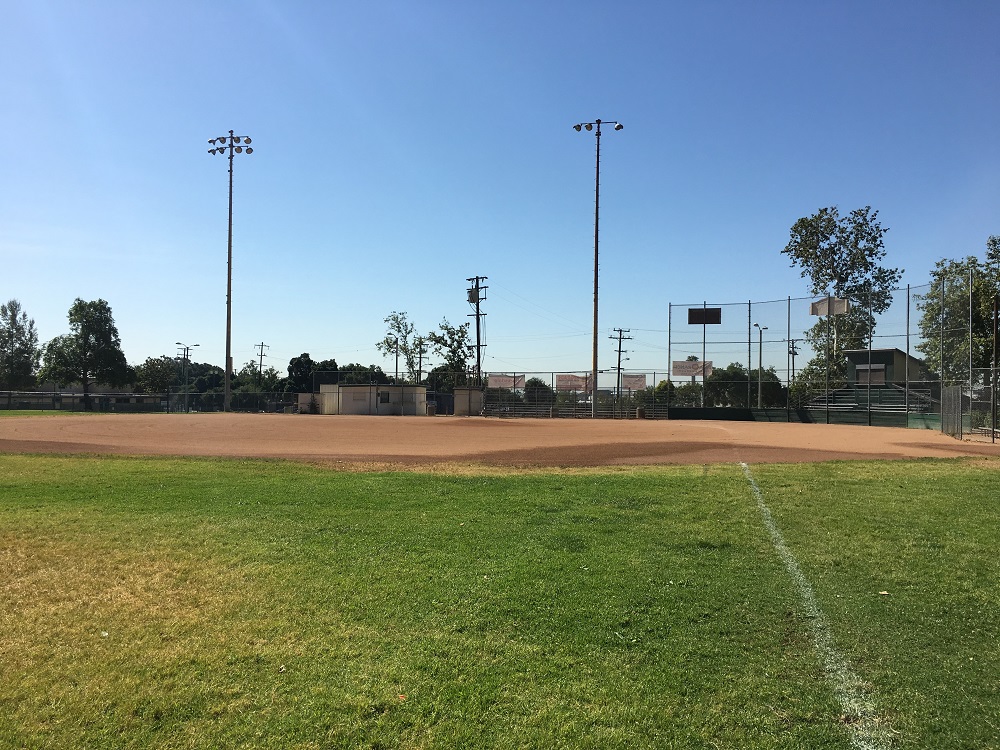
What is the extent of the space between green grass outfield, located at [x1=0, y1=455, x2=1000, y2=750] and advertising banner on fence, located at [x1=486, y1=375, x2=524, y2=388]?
40.3 metres

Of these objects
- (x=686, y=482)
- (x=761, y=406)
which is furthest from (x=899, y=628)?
(x=761, y=406)

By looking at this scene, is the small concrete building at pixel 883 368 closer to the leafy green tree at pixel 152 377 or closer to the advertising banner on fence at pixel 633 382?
the advertising banner on fence at pixel 633 382

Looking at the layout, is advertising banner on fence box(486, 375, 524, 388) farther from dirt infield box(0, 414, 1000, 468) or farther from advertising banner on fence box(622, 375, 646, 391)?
dirt infield box(0, 414, 1000, 468)

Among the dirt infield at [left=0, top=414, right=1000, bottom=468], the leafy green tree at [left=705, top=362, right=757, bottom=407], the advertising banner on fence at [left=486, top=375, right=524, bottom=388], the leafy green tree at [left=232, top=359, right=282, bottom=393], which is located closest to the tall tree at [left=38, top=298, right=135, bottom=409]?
the leafy green tree at [left=232, top=359, right=282, bottom=393]

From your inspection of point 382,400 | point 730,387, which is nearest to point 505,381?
point 382,400

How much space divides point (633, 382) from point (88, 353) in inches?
2533

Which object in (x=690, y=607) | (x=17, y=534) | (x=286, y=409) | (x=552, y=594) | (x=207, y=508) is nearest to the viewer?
(x=690, y=607)

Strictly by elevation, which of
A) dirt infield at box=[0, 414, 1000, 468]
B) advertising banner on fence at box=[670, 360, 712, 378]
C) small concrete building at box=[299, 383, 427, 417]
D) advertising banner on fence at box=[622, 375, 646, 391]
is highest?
advertising banner on fence at box=[670, 360, 712, 378]

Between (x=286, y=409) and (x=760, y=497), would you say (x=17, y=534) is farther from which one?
(x=286, y=409)

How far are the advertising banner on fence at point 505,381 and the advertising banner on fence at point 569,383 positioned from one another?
2834 mm

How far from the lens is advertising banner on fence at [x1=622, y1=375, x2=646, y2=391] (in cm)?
4434

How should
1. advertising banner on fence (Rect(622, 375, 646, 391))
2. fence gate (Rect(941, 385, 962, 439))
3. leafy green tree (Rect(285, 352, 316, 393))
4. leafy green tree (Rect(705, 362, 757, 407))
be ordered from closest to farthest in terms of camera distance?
fence gate (Rect(941, 385, 962, 439)) < leafy green tree (Rect(705, 362, 757, 407)) < advertising banner on fence (Rect(622, 375, 646, 391)) < leafy green tree (Rect(285, 352, 316, 393))

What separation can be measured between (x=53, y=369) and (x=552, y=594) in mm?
84696

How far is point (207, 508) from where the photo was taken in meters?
8.07
